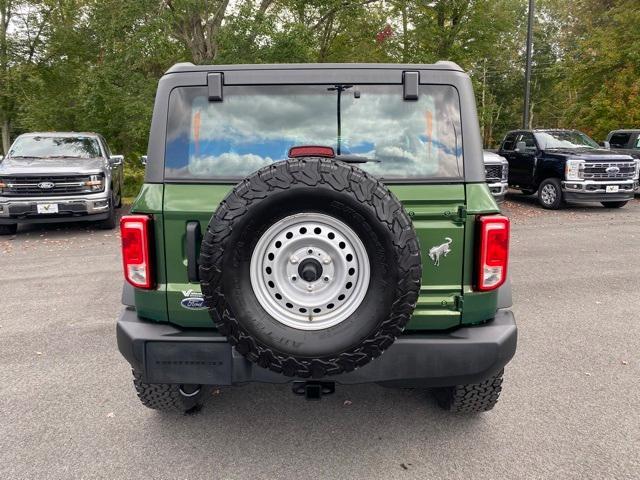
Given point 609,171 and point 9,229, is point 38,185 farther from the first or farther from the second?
point 609,171

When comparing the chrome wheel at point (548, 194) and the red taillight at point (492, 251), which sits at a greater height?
the red taillight at point (492, 251)

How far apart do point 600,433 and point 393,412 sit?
1190mm

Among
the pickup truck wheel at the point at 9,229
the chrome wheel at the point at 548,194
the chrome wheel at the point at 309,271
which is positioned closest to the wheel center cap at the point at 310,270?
the chrome wheel at the point at 309,271

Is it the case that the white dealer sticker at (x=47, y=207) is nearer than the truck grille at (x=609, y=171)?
Yes

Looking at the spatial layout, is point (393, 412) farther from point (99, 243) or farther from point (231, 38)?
point (231, 38)

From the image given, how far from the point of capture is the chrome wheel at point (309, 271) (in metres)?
2.36

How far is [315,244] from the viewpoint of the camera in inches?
93.4

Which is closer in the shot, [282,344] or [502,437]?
[282,344]

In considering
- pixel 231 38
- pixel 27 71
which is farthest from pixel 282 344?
pixel 27 71

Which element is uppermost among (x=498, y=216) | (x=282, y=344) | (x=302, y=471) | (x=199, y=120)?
(x=199, y=120)

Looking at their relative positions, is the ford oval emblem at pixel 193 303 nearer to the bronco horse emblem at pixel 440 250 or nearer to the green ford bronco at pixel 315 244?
the green ford bronco at pixel 315 244

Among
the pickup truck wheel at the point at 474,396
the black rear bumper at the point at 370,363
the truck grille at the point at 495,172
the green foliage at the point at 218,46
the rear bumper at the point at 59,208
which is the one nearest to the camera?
the black rear bumper at the point at 370,363

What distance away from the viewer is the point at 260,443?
2969mm

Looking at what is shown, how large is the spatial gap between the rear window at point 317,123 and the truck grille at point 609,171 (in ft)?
36.4
